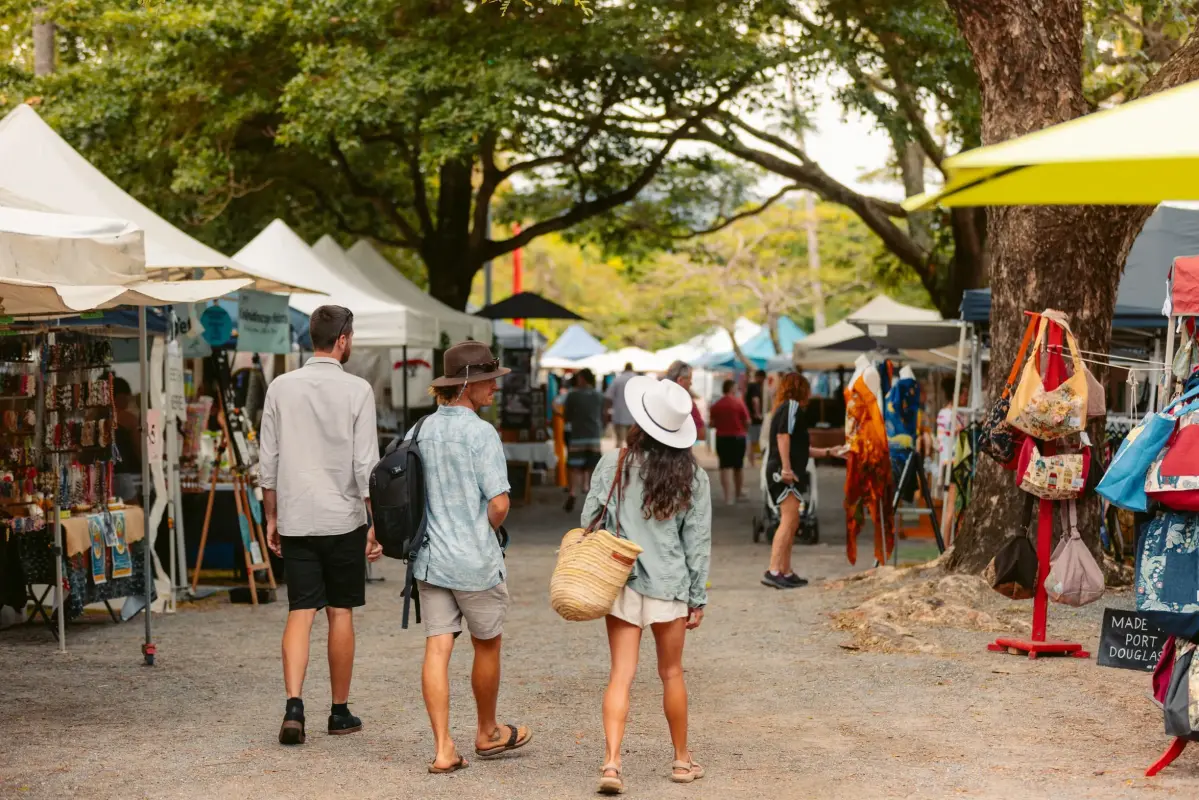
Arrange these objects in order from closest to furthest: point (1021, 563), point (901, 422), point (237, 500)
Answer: point (1021, 563) < point (237, 500) < point (901, 422)

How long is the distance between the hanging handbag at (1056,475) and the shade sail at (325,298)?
A: 8.03m

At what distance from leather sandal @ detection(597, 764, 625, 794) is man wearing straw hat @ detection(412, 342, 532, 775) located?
0.71 metres

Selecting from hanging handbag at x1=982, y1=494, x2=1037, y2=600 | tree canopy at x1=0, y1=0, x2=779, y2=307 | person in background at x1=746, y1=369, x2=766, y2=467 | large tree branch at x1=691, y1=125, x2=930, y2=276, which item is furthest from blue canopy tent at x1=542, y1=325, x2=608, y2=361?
hanging handbag at x1=982, y1=494, x2=1037, y2=600

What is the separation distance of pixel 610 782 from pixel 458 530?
3.84 feet

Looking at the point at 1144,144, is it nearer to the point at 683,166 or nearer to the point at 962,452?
the point at 962,452

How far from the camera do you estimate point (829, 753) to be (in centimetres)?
646

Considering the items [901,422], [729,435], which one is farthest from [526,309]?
[901,422]

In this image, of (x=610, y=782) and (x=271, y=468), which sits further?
(x=271, y=468)

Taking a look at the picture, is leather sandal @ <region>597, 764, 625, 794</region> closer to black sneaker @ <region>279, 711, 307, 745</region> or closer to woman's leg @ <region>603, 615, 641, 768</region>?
woman's leg @ <region>603, 615, 641, 768</region>

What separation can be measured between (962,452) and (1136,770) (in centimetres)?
711

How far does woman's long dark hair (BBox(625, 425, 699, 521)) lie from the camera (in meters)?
5.75

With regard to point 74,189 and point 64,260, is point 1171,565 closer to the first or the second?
point 64,260

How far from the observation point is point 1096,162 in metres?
3.92

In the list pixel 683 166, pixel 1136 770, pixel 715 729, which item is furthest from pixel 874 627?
pixel 683 166
